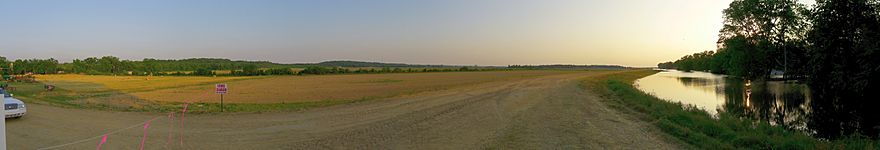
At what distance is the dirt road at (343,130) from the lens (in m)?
9.78

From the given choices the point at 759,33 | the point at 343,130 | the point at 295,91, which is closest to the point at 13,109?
the point at 343,130

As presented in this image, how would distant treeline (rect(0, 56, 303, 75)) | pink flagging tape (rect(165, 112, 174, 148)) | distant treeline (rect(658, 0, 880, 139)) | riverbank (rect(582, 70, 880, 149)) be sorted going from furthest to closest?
distant treeline (rect(0, 56, 303, 75)), distant treeline (rect(658, 0, 880, 139)), pink flagging tape (rect(165, 112, 174, 148)), riverbank (rect(582, 70, 880, 149))

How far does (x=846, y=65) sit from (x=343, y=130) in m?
17.4

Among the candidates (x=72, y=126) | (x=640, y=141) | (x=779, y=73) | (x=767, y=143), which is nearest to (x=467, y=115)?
(x=640, y=141)

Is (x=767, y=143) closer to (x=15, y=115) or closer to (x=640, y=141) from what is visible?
(x=640, y=141)

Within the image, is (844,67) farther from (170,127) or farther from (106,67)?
(106,67)

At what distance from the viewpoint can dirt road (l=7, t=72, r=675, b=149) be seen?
9781mm

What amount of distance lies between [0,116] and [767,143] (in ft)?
36.7

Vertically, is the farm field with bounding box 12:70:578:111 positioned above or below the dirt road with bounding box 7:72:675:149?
below

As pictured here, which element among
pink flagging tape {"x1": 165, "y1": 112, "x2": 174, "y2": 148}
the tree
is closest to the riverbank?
pink flagging tape {"x1": 165, "y1": 112, "x2": 174, "y2": 148}

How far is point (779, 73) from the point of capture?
194ft

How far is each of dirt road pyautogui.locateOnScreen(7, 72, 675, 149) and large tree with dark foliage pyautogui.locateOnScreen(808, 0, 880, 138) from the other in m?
7.78

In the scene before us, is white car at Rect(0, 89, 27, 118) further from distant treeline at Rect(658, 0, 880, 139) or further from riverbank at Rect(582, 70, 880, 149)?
distant treeline at Rect(658, 0, 880, 139)

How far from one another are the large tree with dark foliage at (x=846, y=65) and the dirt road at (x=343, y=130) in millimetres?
7778
